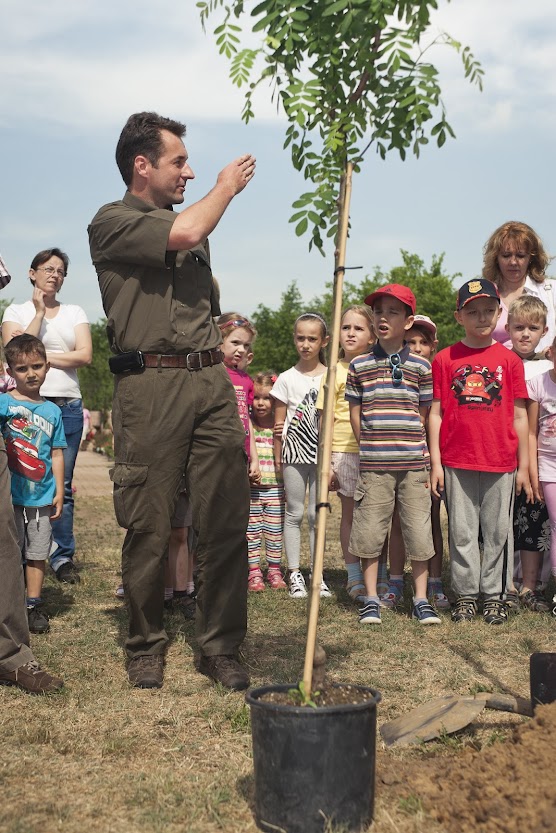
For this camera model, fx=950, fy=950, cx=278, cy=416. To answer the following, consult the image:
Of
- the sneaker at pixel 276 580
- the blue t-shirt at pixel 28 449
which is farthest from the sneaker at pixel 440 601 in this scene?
the blue t-shirt at pixel 28 449

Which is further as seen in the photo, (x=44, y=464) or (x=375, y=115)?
(x=44, y=464)

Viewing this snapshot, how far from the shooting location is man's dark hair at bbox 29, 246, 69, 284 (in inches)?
300

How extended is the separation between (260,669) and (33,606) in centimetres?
186

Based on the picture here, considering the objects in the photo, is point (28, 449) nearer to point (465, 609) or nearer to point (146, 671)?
point (146, 671)

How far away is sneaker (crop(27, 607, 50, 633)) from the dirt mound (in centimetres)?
311

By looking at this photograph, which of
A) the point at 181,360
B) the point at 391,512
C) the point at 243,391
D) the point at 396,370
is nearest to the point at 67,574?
the point at 243,391

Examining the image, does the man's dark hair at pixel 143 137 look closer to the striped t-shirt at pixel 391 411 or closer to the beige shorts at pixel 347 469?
the striped t-shirt at pixel 391 411

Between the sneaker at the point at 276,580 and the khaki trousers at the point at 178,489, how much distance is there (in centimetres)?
253

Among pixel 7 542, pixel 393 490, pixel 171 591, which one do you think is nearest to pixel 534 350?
pixel 393 490

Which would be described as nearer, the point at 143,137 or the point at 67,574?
the point at 143,137

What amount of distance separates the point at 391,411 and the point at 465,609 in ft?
4.58

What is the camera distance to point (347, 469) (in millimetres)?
7160

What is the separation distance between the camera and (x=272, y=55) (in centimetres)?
331

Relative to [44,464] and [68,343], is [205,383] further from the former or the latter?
[68,343]
